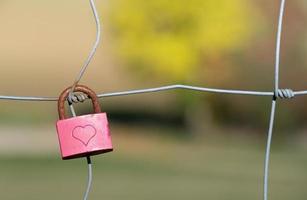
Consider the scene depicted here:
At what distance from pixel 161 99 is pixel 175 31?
3318 millimetres

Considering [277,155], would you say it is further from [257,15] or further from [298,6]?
[257,15]

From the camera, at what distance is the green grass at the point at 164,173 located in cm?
798

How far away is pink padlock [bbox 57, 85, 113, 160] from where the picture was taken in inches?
40.5

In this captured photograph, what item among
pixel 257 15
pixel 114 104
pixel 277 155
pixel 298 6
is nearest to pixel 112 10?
pixel 114 104

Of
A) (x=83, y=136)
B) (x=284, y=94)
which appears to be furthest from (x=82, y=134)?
(x=284, y=94)

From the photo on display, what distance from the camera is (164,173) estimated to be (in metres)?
10.4

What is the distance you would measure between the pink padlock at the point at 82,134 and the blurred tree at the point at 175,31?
12675 mm

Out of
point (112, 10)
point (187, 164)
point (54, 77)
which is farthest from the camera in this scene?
point (54, 77)

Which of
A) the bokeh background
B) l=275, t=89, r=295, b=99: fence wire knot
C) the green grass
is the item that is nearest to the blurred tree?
the bokeh background

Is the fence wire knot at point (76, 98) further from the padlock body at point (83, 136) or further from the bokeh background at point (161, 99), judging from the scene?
the bokeh background at point (161, 99)

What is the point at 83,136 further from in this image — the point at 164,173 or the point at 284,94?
the point at 164,173

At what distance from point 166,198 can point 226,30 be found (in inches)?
289

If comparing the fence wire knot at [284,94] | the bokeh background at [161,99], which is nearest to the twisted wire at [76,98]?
the fence wire knot at [284,94]

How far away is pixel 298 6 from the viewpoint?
43.4 ft
